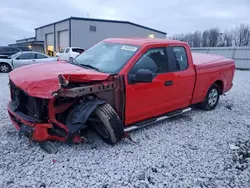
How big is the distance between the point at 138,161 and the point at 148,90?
1.28 metres

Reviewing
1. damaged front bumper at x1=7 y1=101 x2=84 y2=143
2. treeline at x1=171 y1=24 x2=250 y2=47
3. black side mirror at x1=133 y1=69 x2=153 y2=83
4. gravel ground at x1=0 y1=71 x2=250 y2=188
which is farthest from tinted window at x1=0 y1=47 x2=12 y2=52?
treeline at x1=171 y1=24 x2=250 y2=47

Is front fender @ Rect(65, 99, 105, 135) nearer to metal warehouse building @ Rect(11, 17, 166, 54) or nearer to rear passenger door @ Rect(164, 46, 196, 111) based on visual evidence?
rear passenger door @ Rect(164, 46, 196, 111)

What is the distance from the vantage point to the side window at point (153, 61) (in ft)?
12.8

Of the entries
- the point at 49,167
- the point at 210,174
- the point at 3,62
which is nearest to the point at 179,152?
the point at 210,174

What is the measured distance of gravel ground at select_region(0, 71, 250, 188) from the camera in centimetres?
289

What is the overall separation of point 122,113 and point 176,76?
4.80 feet

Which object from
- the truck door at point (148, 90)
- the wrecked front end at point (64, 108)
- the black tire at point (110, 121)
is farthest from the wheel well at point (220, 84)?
the black tire at point (110, 121)

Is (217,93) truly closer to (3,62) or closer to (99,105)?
(99,105)

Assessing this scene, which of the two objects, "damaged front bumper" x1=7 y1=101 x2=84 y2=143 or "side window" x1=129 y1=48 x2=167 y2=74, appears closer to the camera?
"damaged front bumper" x1=7 y1=101 x2=84 y2=143

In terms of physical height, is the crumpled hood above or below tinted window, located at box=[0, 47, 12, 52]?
below

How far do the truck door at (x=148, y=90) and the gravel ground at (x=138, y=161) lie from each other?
465 millimetres

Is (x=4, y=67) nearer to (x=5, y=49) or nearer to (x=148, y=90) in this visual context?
(x=5, y=49)

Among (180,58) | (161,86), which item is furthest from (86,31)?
(161,86)

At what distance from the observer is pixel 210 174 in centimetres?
313
